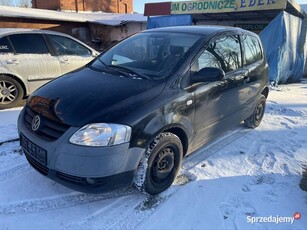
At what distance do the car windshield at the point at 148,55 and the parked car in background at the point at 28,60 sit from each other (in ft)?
8.25

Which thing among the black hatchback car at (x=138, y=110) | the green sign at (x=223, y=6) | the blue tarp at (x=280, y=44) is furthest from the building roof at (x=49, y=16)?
the black hatchback car at (x=138, y=110)

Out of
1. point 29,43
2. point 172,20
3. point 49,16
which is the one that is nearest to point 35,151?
point 29,43

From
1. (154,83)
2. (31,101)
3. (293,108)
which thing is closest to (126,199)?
(154,83)

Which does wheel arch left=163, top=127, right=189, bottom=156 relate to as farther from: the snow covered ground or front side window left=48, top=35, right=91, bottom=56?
front side window left=48, top=35, right=91, bottom=56

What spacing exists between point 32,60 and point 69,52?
90 cm

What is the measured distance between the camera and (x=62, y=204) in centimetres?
283

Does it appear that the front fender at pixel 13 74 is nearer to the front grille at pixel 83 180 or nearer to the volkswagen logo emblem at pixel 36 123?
the volkswagen logo emblem at pixel 36 123

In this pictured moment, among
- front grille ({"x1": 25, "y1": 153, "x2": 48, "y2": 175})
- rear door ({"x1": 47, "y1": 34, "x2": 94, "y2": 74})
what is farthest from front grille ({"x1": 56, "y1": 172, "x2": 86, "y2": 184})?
rear door ({"x1": 47, "y1": 34, "x2": 94, "y2": 74})

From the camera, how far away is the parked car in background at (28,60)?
5.61 m

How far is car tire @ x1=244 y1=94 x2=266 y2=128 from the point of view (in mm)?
5054

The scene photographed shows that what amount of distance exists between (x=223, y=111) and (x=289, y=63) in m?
8.70

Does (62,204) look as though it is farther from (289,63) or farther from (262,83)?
(289,63)

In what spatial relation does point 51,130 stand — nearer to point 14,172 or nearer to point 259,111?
point 14,172

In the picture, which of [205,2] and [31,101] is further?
[205,2]
